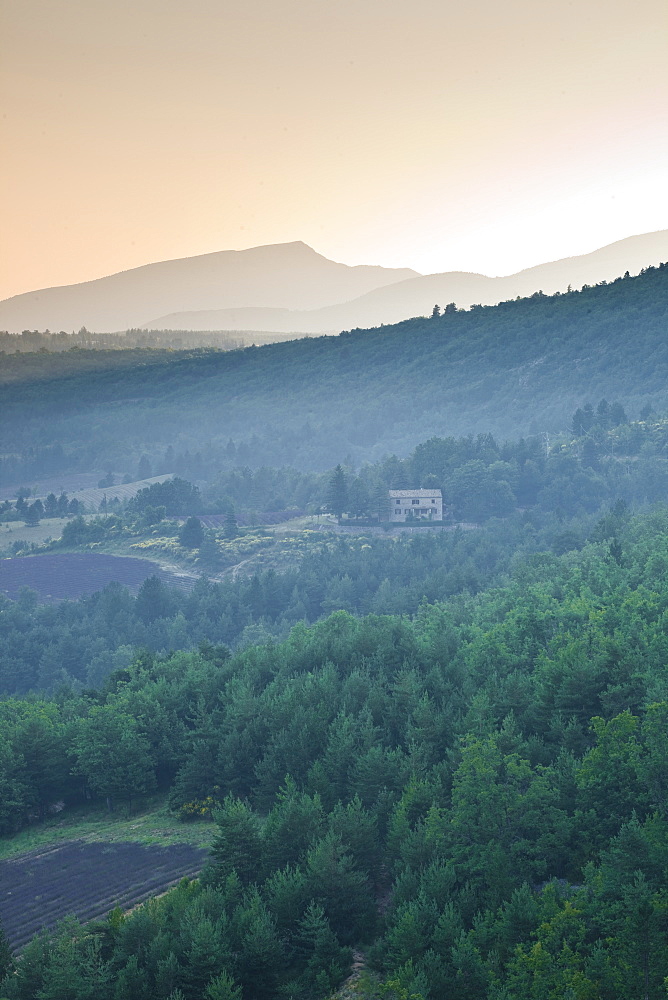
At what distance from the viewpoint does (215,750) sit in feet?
180

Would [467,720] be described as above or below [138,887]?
above

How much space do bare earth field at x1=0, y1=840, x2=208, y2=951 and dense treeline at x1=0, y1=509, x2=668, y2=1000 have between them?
13.3 feet

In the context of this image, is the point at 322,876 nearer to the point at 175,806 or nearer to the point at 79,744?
the point at 175,806

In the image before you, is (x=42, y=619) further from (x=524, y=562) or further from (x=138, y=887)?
(x=138, y=887)

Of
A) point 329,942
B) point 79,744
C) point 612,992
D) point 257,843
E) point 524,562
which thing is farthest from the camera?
point 524,562

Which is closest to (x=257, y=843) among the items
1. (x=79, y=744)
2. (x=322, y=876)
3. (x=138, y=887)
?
(x=322, y=876)

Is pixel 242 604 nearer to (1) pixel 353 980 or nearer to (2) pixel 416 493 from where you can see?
(2) pixel 416 493

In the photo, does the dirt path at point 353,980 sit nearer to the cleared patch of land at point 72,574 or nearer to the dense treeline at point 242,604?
the dense treeline at point 242,604

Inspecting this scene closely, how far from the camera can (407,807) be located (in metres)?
40.2

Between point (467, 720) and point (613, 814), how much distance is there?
1000 cm

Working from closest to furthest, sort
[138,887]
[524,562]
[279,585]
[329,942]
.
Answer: [329,942] < [138,887] < [524,562] < [279,585]

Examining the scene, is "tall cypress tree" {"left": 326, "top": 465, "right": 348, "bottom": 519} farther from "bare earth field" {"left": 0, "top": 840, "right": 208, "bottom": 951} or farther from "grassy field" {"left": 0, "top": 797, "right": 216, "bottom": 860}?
"bare earth field" {"left": 0, "top": 840, "right": 208, "bottom": 951}

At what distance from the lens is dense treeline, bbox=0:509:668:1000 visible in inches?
1237

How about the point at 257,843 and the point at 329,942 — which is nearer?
the point at 329,942
